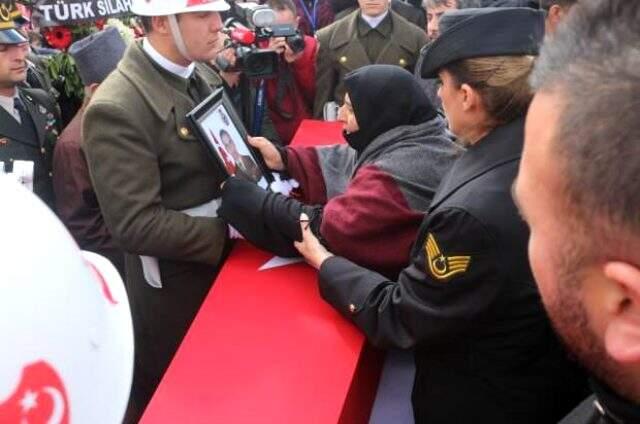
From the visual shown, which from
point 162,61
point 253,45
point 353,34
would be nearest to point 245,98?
point 253,45

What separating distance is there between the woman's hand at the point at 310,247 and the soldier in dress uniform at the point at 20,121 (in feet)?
4.65

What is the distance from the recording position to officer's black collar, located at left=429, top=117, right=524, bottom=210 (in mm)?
1480

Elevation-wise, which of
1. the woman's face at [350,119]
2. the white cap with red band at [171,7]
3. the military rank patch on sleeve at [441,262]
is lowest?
the military rank patch on sleeve at [441,262]

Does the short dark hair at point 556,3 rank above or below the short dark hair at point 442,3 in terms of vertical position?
above

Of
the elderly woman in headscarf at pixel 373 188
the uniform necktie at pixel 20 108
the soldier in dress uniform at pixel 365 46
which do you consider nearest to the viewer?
the elderly woman in headscarf at pixel 373 188

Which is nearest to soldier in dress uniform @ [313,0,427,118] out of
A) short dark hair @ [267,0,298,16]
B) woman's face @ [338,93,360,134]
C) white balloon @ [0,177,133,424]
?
short dark hair @ [267,0,298,16]

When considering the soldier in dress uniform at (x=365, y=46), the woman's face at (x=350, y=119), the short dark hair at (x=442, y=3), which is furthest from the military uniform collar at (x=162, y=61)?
the short dark hair at (x=442, y=3)

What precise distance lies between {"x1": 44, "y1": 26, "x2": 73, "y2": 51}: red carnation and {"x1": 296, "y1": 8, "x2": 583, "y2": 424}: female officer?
2.72 metres

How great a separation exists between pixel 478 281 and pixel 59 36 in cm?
313

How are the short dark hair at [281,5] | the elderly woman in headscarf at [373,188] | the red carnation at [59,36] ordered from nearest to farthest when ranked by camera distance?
the elderly woman in headscarf at [373,188], the red carnation at [59,36], the short dark hair at [281,5]

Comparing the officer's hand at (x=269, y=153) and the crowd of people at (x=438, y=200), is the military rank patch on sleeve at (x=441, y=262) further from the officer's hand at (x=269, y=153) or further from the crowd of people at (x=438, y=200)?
the officer's hand at (x=269, y=153)

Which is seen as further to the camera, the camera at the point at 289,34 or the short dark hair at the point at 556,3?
the camera at the point at 289,34

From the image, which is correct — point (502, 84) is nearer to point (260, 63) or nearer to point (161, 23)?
point (161, 23)

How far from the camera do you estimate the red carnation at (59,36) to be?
3646mm
